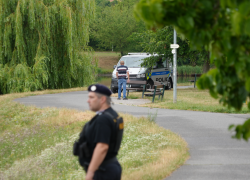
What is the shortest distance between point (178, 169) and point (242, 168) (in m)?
1.10

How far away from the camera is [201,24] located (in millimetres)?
2145

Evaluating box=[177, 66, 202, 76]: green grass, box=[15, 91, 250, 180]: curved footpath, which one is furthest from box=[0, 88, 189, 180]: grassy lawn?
box=[177, 66, 202, 76]: green grass

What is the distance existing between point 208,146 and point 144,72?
13598mm

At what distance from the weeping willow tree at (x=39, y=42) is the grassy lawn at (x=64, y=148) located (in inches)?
379

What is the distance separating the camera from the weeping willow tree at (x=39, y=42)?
2212cm

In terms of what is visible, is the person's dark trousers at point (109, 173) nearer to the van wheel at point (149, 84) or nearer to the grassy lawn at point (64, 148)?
the grassy lawn at point (64, 148)

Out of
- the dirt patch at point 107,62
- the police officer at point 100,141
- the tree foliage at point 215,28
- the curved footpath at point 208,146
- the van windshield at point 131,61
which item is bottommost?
the dirt patch at point 107,62

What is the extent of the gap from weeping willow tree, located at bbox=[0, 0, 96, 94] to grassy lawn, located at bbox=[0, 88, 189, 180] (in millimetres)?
9616

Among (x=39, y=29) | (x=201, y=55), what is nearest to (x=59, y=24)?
(x=39, y=29)

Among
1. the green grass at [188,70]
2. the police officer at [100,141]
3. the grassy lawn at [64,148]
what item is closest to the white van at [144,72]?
the grassy lawn at [64,148]

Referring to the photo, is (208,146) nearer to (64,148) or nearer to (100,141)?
(64,148)

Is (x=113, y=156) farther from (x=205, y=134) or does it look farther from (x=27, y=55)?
(x=27, y=55)

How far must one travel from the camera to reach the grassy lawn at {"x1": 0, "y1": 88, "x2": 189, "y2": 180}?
20.0ft

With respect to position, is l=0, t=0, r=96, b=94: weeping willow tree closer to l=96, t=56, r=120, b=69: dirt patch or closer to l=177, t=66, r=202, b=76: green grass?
l=177, t=66, r=202, b=76: green grass
